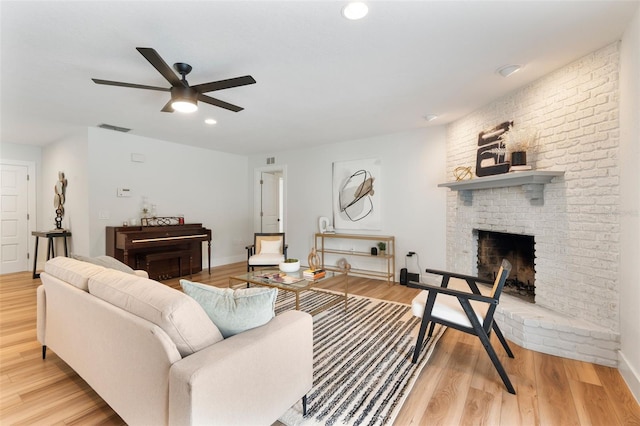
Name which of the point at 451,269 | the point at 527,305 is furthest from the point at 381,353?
the point at 451,269

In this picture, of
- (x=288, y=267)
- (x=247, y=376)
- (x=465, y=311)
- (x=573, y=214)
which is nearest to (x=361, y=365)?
(x=465, y=311)

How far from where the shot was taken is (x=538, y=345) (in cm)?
234

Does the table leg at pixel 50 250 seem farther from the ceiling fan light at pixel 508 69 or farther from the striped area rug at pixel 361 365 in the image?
the ceiling fan light at pixel 508 69

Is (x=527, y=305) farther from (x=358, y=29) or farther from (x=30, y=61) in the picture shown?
(x=30, y=61)

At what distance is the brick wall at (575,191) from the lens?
7.07 feet

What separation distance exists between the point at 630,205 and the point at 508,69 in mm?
1408

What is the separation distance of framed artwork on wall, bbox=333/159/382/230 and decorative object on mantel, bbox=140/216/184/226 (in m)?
2.84

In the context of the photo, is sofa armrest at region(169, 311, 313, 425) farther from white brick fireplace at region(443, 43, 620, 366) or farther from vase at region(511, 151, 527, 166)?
vase at region(511, 151, 527, 166)

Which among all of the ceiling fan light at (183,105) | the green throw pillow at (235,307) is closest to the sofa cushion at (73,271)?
the green throw pillow at (235,307)

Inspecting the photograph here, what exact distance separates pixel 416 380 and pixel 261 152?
5.15 m

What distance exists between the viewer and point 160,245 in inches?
173

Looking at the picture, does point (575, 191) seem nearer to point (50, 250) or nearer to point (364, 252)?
point (364, 252)

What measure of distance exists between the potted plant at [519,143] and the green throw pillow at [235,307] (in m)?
2.70

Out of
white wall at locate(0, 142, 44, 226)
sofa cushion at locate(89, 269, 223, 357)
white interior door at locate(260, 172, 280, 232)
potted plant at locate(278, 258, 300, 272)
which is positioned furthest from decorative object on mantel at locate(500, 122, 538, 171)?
white wall at locate(0, 142, 44, 226)
